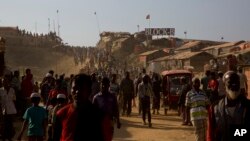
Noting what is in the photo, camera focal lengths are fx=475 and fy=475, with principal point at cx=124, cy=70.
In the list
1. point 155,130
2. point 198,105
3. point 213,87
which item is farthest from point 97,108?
point 213,87

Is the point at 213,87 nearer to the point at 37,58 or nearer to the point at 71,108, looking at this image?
the point at 71,108

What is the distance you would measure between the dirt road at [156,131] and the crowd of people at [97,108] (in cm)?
54

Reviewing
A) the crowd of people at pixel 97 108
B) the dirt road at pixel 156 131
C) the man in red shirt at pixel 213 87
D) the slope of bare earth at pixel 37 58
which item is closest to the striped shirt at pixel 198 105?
the crowd of people at pixel 97 108

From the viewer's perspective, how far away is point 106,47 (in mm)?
80500

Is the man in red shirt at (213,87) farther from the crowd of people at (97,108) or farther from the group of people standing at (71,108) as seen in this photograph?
the group of people standing at (71,108)

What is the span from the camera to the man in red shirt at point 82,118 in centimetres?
449

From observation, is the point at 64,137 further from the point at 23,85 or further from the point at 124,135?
the point at 23,85

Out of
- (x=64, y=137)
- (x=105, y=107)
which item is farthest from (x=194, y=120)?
(x=64, y=137)

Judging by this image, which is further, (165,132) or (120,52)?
(120,52)

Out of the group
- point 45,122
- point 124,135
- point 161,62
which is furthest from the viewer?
point 161,62

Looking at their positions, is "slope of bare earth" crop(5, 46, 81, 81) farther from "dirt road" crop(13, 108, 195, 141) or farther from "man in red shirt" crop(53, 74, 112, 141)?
"man in red shirt" crop(53, 74, 112, 141)

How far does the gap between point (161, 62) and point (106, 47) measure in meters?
30.7

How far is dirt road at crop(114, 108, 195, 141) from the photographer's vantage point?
47.0 feet

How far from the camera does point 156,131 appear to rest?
15.7 metres
